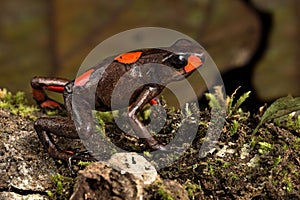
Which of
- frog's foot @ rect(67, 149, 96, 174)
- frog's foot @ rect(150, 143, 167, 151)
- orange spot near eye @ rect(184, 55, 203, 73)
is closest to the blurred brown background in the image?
orange spot near eye @ rect(184, 55, 203, 73)

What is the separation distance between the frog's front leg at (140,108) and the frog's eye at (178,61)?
228mm

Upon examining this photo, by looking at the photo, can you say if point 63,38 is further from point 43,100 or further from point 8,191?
point 8,191

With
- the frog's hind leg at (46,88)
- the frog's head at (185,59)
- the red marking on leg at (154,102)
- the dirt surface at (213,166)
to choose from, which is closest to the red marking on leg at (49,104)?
the frog's hind leg at (46,88)

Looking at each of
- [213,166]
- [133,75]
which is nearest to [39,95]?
[133,75]

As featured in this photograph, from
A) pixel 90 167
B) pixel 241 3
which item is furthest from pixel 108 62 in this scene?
pixel 241 3

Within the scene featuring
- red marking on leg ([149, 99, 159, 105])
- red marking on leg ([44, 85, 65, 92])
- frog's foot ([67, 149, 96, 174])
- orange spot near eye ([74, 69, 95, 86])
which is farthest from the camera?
red marking on leg ([44, 85, 65, 92])

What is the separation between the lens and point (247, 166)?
4188 mm

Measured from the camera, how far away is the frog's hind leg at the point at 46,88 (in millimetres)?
5145

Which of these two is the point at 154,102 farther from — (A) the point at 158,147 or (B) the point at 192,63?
(A) the point at 158,147

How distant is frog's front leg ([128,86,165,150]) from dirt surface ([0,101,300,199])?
0.31 feet

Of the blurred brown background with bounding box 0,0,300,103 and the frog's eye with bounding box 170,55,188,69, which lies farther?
the blurred brown background with bounding box 0,0,300,103

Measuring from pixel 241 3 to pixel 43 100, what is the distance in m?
3.46

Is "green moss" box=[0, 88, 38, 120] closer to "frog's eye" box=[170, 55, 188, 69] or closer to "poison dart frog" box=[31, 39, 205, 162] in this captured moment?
"poison dart frog" box=[31, 39, 205, 162]

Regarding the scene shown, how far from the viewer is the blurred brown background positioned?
24.1 feet
